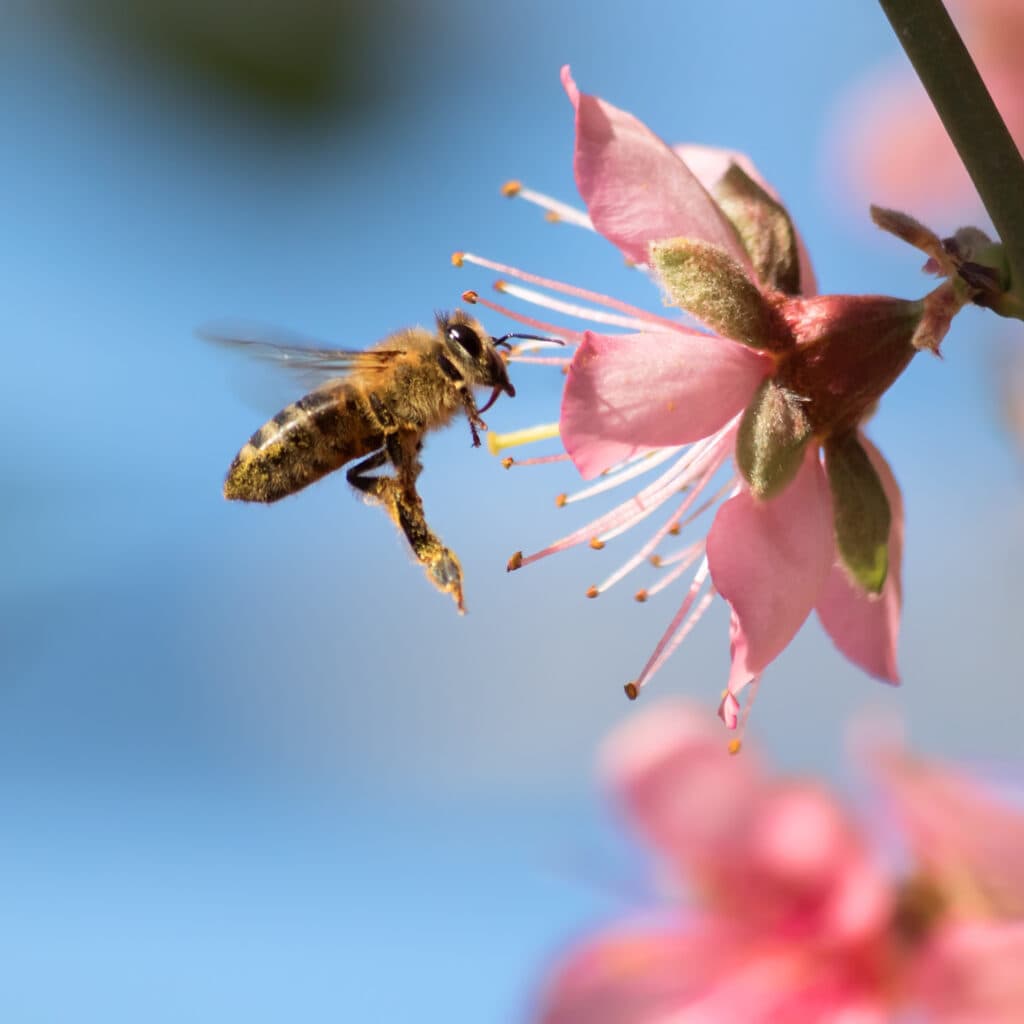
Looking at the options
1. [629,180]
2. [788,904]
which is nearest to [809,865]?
[788,904]

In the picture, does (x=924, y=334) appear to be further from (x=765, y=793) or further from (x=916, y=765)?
(x=765, y=793)

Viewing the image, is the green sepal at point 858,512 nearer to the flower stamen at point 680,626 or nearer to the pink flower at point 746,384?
the pink flower at point 746,384

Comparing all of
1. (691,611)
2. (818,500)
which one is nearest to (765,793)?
(691,611)

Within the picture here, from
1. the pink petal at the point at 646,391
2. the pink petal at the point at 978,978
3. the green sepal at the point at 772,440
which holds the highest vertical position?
the pink petal at the point at 646,391

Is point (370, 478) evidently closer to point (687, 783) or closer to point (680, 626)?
point (680, 626)

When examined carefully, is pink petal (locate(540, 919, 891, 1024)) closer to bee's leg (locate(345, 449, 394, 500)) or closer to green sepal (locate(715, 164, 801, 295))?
A: bee's leg (locate(345, 449, 394, 500))

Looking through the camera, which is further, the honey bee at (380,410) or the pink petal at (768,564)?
the honey bee at (380,410)

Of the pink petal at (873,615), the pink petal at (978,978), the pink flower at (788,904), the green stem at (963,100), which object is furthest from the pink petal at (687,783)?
the green stem at (963,100)
